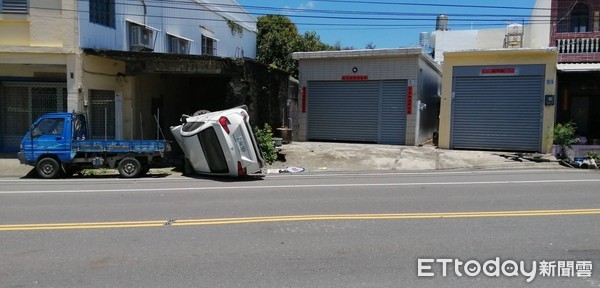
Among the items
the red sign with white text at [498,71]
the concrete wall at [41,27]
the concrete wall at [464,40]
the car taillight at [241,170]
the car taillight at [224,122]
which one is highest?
the concrete wall at [464,40]

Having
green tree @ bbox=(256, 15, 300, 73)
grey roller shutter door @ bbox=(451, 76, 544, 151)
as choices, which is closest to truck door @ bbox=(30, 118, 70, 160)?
grey roller shutter door @ bbox=(451, 76, 544, 151)

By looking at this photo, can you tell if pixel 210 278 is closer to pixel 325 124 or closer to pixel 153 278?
pixel 153 278

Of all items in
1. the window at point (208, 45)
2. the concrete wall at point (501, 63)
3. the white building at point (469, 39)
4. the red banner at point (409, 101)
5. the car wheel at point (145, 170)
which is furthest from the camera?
the white building at point (469, 39)

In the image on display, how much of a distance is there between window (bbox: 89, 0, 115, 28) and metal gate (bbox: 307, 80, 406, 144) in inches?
325

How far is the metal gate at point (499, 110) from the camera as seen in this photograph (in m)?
18.6

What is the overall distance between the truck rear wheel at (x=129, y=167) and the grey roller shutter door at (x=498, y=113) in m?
12.2

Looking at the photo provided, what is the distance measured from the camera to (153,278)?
16.0ft

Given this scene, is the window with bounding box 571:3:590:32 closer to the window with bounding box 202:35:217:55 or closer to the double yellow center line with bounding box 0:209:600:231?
the window with bounding box 202:35:217:55

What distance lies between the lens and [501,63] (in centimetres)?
1881

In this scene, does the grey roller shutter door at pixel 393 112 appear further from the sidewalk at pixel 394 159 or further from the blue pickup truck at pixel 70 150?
the blue pickup truck at pixel 70 150

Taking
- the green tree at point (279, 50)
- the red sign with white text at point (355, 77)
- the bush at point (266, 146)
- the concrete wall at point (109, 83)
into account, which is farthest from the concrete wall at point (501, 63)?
the concrete wall at point (109, 83)

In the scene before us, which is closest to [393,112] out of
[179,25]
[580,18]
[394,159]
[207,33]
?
[394,159]

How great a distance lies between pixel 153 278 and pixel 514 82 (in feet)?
56.7

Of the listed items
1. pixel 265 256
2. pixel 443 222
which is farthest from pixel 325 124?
pixel 265 256
